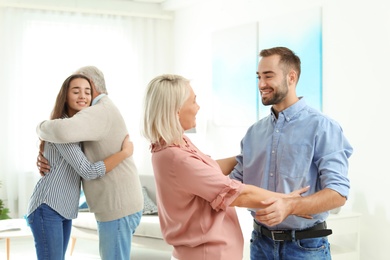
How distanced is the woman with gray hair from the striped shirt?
0.94 m

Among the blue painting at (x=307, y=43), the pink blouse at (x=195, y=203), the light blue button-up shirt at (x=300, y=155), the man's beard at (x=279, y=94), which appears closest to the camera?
the pink blouse at (x=195, y=203)

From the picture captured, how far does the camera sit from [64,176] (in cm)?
298

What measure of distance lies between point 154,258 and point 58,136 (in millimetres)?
3073

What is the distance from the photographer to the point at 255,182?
228 centimetres

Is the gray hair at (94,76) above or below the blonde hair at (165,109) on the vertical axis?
above

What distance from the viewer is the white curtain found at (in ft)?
21.6

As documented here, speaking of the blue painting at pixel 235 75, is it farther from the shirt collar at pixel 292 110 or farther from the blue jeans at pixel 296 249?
the blue jeans at pixel 296 249

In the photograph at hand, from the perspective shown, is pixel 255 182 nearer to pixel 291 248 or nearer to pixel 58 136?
pixel 291 248

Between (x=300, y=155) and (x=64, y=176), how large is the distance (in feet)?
4.46

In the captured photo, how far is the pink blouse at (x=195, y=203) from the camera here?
192 cm

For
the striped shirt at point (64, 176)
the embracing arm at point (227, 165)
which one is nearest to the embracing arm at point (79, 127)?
the striped shirt at point (64, 176)

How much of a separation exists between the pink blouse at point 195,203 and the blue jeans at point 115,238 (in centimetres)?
93

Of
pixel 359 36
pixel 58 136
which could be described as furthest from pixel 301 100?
pixel 359 36

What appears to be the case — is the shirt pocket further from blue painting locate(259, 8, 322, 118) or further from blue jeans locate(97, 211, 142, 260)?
blue painting locate(259, 8, 322, 118)
